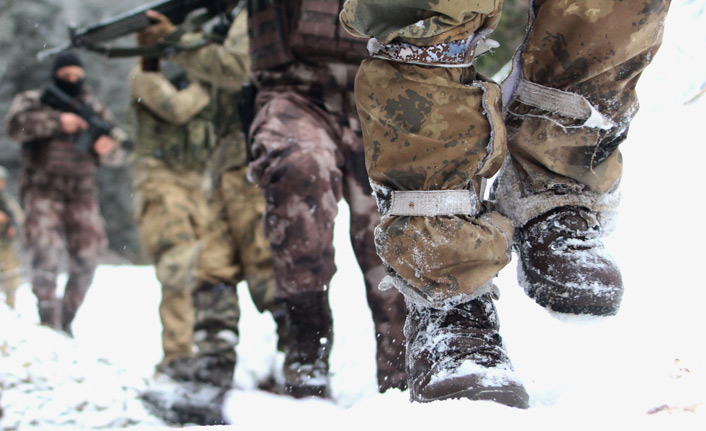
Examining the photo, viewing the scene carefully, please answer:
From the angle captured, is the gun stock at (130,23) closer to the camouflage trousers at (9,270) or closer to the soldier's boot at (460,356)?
the camouflage trousers at (9,270)

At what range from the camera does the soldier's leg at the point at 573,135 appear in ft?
3.48

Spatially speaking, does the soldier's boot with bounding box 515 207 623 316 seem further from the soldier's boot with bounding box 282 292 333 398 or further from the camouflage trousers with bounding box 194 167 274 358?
the camouflage trousers with bounding box 194 167 274 358

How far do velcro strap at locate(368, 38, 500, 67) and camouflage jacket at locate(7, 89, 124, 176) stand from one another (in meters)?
4.40

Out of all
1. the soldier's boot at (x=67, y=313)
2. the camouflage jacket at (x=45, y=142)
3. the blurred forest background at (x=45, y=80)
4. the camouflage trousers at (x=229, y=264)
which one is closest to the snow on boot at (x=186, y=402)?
the camouflage trousers at (x=229, y=264)

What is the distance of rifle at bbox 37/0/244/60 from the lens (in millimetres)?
3584

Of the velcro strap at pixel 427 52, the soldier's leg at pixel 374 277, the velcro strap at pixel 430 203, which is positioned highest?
the velcro strap at pixel 427 52

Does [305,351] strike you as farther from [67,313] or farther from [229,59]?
[67,313]

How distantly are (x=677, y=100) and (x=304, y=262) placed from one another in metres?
1.58

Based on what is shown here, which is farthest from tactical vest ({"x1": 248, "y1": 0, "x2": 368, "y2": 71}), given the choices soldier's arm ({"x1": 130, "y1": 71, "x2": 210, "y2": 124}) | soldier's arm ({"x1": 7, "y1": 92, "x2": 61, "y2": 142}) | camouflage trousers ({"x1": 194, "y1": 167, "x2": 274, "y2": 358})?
soldier's arm ({"x1": 7, "y1": 92, "x2": 61, "y2": 142})

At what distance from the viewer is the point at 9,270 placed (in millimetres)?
5285

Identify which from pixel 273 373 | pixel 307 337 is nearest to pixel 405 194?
pixel 307 337

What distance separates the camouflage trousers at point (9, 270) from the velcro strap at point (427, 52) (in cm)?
504

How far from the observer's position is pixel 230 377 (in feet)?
8.76

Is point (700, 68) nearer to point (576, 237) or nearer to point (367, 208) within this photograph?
point (367, 208)
